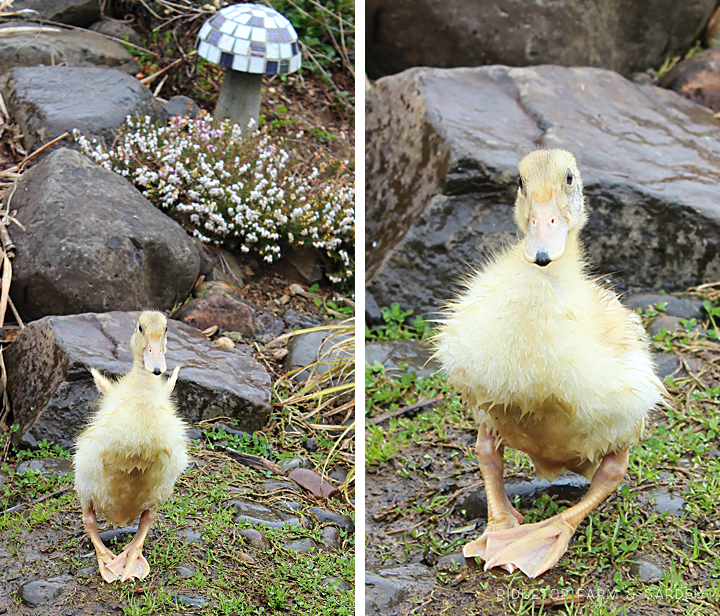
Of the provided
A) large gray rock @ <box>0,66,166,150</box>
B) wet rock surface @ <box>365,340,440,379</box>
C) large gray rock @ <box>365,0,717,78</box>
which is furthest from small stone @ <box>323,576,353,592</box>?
large gray rock @ <box>365,0,717,78</box>

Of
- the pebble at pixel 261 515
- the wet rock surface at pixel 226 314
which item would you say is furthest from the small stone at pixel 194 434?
the wet rock surface at pixel 226 314

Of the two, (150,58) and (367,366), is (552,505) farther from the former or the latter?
→ (150,58)

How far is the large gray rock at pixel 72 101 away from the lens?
258cm

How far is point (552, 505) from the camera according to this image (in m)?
1.94

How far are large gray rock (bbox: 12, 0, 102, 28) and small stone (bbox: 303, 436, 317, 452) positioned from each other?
242 centimetres

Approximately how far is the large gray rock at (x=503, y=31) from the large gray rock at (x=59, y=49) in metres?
1.53

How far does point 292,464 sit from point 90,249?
2.75 ft

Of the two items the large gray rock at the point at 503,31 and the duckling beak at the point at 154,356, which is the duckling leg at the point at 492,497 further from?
the large gray rock at the point at 503,31

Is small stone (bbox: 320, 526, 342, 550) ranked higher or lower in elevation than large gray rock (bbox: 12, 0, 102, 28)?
lower

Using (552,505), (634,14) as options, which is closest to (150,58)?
(552,505)

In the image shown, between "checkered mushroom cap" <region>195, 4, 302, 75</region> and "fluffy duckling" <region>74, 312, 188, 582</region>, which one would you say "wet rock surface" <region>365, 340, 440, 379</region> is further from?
"fluffy duckling" <region>74, 312, 188, 582</region>

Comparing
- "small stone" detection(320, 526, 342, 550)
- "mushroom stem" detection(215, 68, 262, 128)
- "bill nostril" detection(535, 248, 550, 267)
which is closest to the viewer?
"bill nostril" detection(535, 248, 550, 267)

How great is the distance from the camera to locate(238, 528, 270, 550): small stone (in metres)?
1.69

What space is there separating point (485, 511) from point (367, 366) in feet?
3.18
